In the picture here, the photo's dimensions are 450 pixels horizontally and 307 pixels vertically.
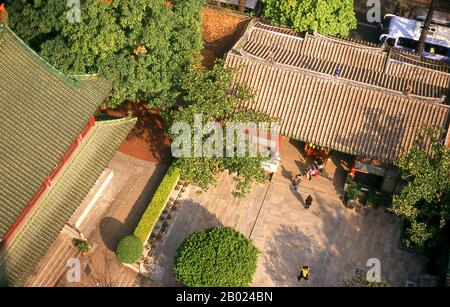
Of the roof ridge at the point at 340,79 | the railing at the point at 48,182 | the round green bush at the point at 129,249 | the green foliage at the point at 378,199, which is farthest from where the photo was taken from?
the green foliage at the point at 378,199

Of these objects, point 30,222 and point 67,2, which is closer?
point 30,222

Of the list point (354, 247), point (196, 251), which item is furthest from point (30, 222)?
point (354, 247)

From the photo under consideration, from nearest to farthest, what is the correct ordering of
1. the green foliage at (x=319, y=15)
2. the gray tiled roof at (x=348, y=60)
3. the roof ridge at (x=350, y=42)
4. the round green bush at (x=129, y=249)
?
the round green bush at (x=129, y=249)
the gray tiled roof at (x=348, y=60)
the roof ridge at (x=350, y=42)
the green foliage at (x=319, y=15)

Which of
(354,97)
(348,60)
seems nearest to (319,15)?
(348,60)

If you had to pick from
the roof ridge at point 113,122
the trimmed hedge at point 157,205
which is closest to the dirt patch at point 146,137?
the trimmed hedge at point 157,205

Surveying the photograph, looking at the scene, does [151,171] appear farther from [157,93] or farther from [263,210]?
[263,210]

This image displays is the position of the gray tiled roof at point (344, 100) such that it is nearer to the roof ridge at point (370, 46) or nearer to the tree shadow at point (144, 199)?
the roof ridge at point (370, 46)
